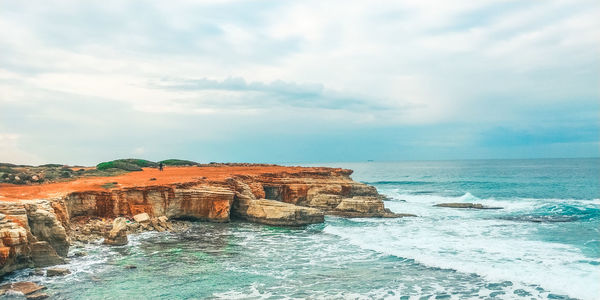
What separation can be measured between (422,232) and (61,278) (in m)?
19.1

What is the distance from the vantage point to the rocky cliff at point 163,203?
14.3 m

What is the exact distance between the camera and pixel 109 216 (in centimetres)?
2269

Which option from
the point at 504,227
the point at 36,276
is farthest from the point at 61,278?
the point at 504,227

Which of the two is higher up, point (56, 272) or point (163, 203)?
point (163, 203)

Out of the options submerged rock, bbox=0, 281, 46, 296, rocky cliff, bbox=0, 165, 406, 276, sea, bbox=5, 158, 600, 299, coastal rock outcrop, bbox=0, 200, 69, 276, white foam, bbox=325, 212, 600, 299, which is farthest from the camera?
rocky cliff, bbox=0, 165, 406, 276

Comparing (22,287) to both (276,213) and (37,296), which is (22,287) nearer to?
(37,296)

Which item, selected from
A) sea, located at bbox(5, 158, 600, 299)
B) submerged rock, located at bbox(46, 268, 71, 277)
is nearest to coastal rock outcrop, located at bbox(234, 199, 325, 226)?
sea, located at bbox(5, 158, 600, 299)

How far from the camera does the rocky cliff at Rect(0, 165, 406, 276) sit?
46.9 ft

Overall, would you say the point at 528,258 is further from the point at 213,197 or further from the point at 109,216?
the point at 109,216

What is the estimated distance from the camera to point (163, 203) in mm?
24391

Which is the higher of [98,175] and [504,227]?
[98,175]

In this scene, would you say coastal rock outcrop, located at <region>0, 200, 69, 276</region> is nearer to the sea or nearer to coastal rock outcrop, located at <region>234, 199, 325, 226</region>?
the sea

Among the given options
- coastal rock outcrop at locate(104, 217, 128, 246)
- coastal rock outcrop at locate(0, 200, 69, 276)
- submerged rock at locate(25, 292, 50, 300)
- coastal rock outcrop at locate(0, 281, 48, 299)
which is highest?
coastal rock outcrop at locate(0, 200, 69, 276)

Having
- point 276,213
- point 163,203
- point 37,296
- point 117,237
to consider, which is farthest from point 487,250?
point 163,203
